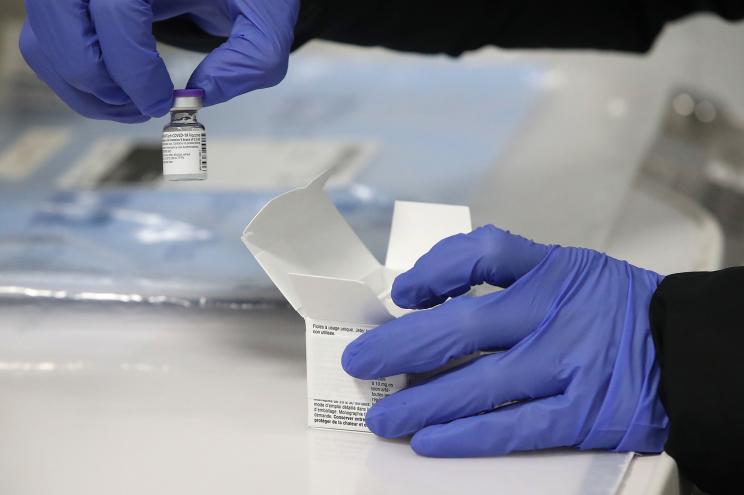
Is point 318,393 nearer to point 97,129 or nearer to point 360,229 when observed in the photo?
point 360,229

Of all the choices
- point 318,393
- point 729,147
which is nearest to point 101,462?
point 318,393

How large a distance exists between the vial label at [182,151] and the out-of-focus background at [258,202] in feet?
0.75

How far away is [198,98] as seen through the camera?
898mm

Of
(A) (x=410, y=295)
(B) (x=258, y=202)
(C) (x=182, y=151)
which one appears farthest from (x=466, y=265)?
(B) (x=258, y=202)

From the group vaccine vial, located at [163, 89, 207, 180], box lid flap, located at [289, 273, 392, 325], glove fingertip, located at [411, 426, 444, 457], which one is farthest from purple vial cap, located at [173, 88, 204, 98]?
glove fingertip, located at [411, 426, 444, 457]

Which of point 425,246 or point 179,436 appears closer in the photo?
point 179,436

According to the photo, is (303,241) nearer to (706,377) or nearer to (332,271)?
(332,271)

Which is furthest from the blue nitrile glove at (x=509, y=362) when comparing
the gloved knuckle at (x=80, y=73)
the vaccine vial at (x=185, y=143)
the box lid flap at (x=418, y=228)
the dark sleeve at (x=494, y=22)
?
the dark sleeve at (x=494, y=22)

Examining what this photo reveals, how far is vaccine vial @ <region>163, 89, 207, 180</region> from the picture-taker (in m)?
0.88

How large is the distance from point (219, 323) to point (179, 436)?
0.26m

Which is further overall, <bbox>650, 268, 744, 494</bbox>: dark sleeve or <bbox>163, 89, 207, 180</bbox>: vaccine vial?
<bbox>163, 89, 207, 180</bbox>: vaccine vial

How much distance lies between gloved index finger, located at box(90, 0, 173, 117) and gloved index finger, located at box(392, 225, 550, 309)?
336 millimetres

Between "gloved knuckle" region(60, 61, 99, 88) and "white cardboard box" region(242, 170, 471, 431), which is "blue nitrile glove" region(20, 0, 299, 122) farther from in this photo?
"white cardboard box" region(242, 170, 471, 431)

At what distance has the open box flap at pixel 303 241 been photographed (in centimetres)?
84
